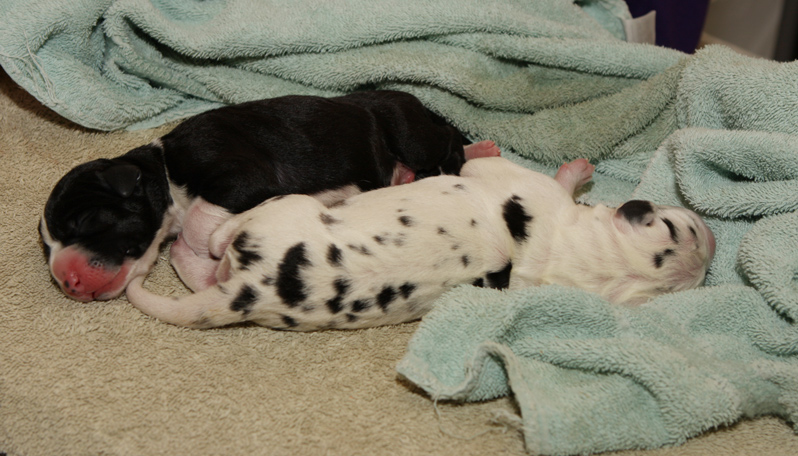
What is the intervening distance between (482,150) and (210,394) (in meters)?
1.76

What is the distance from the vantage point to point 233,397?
2184 mm

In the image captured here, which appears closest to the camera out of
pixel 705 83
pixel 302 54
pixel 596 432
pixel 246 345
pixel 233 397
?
pixel 596 432

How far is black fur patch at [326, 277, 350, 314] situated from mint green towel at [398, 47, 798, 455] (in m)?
0.29

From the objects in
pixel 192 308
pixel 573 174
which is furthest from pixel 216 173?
pixel 573 174

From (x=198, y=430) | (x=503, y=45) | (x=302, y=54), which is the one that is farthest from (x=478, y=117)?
(x=198, y=430)

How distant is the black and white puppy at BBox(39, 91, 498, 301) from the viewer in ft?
8.13

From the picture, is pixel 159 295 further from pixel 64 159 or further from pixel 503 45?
pixel 503 45

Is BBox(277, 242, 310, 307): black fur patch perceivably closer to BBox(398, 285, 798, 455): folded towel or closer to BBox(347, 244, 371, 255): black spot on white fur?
BBox(347, 244, 371, 255): black spot on white fur

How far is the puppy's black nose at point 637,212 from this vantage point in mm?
2535

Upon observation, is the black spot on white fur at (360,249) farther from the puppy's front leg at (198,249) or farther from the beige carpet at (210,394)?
the puppy's front leg at (198,249)

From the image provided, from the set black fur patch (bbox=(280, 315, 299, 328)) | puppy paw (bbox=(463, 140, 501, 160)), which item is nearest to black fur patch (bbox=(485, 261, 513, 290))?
black fur patch (bbox=(280, 315, 299, 328))

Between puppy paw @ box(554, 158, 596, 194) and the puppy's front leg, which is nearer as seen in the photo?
the puppy's front leg

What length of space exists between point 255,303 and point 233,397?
1.06ft

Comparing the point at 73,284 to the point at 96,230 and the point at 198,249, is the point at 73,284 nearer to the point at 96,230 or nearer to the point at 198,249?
the point at 96,230
